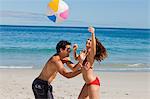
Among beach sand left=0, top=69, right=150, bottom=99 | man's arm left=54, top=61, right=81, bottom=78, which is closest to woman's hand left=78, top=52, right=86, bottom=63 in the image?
man's arm left=54, top=61, right=81, bottom=78

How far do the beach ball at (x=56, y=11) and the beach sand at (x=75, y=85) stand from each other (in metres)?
3.21

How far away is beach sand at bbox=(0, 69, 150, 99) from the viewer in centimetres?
1083

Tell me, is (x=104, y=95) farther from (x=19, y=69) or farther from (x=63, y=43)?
(x=19, y=69)

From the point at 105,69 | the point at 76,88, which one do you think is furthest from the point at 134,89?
the point at 105,69

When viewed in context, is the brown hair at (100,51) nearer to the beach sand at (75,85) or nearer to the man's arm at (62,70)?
the man's arm at (62,70)

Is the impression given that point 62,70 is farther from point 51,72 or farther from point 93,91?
point 93,91

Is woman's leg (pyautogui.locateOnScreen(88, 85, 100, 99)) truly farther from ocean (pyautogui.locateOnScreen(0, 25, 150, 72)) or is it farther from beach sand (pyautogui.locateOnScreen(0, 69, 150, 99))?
ocean (pyautogui.locateOnScreen(0, 25, 150, 72))

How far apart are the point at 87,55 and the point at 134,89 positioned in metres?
5.50

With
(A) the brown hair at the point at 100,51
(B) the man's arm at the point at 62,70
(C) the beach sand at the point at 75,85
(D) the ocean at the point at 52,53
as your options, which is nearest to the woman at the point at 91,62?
(A) the brown hair at the point at 100,51

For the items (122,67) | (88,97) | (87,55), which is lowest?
(122,67)

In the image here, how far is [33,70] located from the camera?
54.0ft

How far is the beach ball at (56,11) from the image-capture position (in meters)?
7.58

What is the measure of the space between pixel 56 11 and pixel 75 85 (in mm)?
5226

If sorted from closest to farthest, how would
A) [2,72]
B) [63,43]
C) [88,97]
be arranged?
[63,43] < [88,97] < [2,72]
